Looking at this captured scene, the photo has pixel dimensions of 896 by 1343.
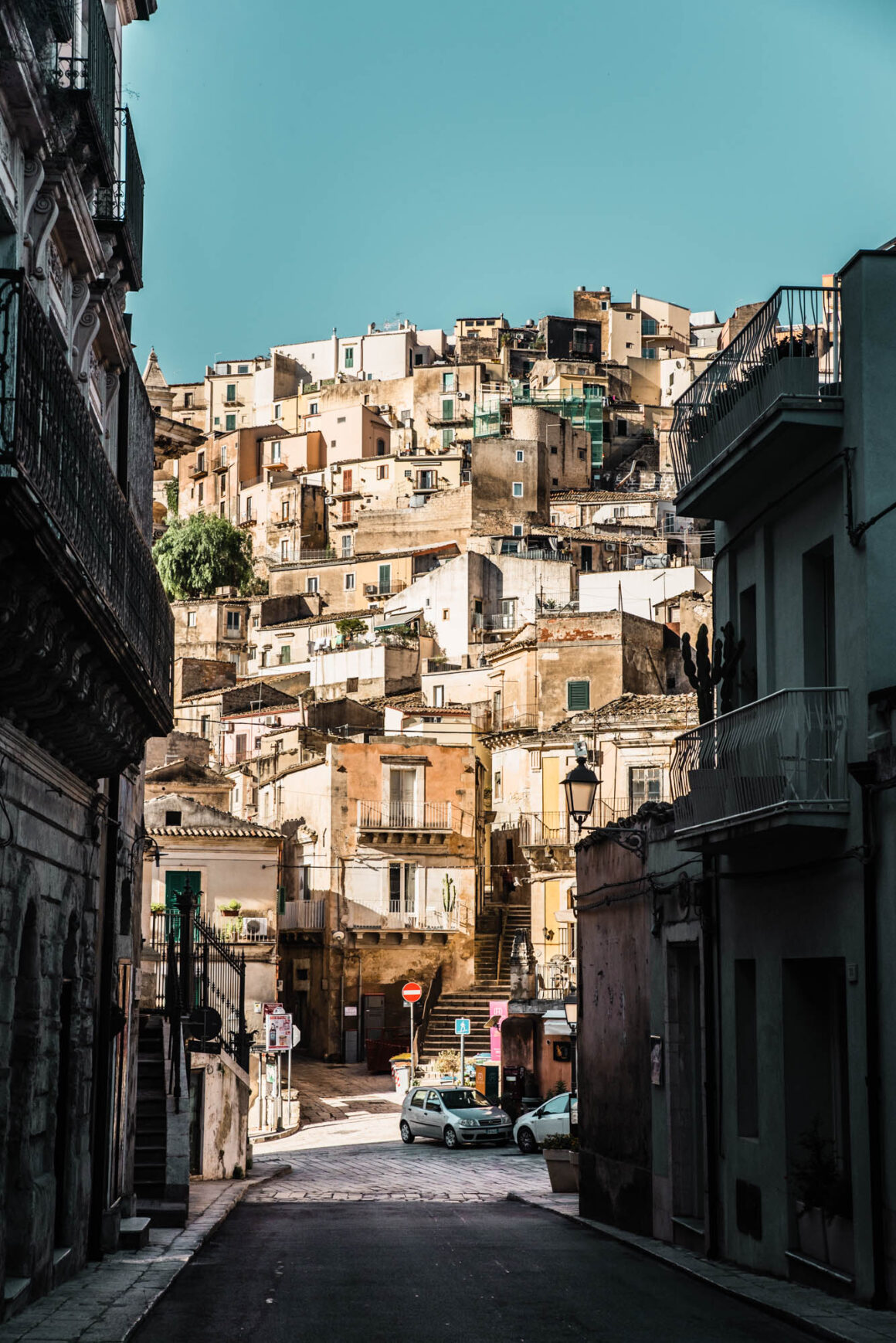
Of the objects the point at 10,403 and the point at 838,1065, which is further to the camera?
the point at 838,1065

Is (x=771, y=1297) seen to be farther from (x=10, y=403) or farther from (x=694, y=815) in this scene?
(x=10, y=403)

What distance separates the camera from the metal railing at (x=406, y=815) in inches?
2360

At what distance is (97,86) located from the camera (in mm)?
15047

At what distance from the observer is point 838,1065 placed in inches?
607

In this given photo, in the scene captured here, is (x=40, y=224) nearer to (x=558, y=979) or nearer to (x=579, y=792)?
(x=579, y=792)

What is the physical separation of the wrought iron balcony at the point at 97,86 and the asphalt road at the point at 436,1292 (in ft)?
31.2

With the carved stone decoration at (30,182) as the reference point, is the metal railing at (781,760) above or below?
below

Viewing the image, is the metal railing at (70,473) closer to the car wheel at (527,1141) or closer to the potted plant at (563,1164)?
the potted plant at (563,1164)

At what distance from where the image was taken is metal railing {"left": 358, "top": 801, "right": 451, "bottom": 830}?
197 feet

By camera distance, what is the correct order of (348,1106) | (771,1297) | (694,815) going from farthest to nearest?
1. (348,1106)
2. (694,815)
3. (771,1297)

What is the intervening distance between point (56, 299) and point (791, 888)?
837cm

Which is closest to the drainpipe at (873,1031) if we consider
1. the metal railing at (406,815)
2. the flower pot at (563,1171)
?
the flower pot at (563,1171)

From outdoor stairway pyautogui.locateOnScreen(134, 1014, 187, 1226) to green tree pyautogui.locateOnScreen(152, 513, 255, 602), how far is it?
85.2 m

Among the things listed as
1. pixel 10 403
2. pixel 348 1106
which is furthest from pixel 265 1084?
pixel 10 403
